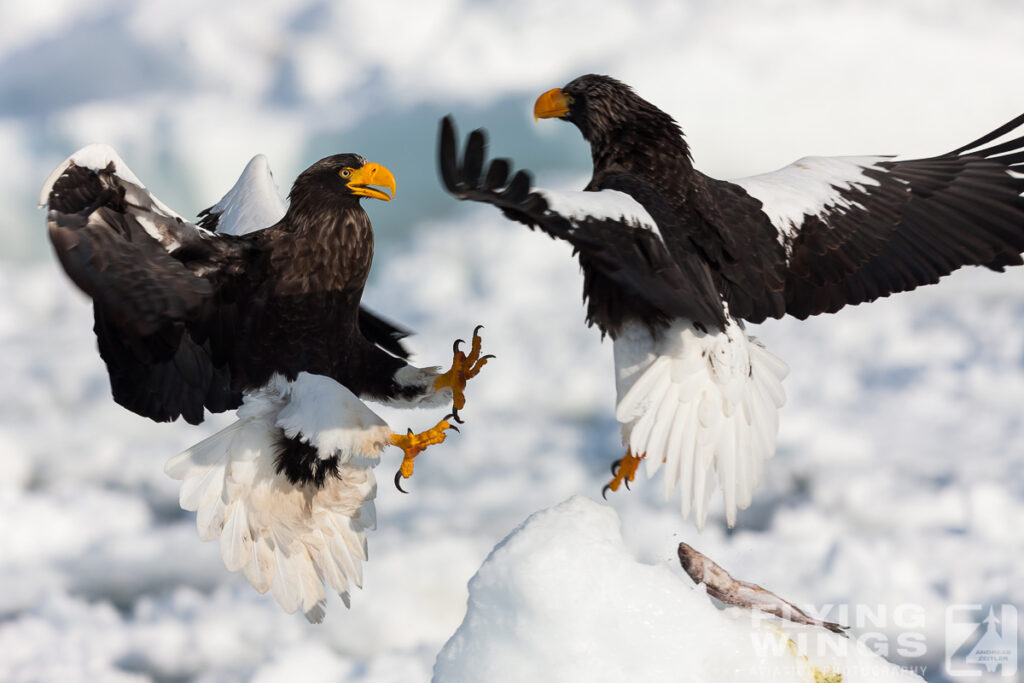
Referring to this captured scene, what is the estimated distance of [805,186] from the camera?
6.03m

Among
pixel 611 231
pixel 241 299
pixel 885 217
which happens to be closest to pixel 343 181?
pixel 241 299

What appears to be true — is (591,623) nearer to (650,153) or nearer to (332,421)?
(332,421)

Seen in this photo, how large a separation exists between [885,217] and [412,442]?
303 cm

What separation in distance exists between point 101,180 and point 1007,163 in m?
5.19

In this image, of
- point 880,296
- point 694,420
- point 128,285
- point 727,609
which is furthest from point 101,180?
point 880,296

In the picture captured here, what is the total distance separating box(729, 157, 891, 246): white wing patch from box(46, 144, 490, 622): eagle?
1.82 m

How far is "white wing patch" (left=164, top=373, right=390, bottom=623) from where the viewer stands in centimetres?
498

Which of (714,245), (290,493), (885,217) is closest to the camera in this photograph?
(714,245)

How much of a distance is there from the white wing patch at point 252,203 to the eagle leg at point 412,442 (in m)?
2.00

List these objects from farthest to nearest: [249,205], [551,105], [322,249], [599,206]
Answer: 1. [249,205]
2. [551,105]
3. [322,249]
4. [599,206]

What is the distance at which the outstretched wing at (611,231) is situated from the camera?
3.77 m

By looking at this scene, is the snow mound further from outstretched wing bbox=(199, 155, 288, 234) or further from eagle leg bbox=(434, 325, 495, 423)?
outstretched wing bbox=(199, 155, 288, 234)

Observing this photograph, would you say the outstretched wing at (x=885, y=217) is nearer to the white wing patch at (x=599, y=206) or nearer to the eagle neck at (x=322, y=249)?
the white wing patch at (x=599, y=206)

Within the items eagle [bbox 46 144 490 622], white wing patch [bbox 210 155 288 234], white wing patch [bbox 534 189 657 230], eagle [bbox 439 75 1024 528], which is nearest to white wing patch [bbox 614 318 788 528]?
eagle [bbox 439 75 1024 528]
